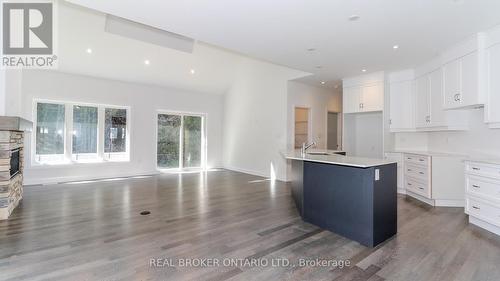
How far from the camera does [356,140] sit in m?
6.91

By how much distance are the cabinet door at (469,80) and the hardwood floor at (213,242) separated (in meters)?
1.82

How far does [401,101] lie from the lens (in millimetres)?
5539

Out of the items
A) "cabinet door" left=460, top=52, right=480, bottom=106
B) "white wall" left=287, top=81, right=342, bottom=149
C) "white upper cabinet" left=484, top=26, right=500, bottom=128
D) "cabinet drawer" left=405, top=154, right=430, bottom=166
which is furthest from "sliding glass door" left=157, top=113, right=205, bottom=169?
"white upper cabinet" left=484, top=26, right=500, bottom=128

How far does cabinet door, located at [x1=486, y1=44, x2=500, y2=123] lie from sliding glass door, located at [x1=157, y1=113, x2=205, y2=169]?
7.61 meters

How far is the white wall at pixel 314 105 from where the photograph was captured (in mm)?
6883

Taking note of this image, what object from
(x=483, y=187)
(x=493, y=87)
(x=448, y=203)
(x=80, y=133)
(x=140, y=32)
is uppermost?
(x=140, y=32)

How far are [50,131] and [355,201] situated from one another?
7322mm

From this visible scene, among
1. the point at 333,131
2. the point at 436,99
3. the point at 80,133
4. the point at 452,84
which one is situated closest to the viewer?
the point at 452,84

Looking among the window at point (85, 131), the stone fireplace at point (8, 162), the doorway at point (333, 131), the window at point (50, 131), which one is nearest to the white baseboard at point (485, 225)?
the doorway at point (333, 131)

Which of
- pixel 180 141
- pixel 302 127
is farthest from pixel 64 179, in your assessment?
pixel 302 127

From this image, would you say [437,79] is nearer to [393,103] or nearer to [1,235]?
[393,103]

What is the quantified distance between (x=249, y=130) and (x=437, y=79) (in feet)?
16.7

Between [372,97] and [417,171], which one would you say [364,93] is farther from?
[417,171]

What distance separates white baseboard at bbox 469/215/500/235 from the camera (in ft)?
10.6
